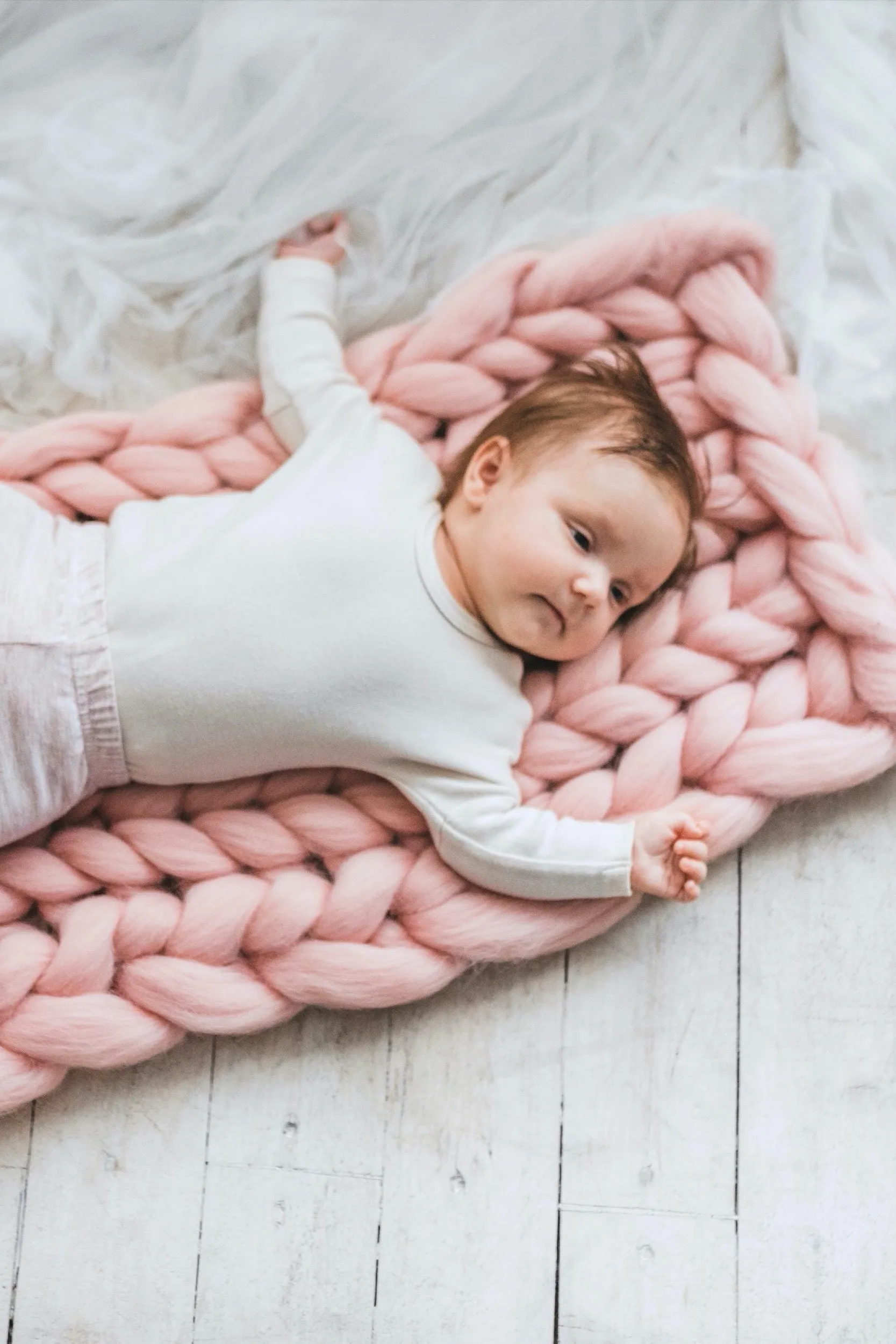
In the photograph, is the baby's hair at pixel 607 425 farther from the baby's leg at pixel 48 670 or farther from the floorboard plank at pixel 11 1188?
the floorboard plank at pixel 11 1188

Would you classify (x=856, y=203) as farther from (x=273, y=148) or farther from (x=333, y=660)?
(x=333, y=660)

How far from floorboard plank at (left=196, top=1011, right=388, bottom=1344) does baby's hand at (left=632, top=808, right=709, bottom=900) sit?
0.80 feet

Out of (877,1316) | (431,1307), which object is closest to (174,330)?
(431,1307)

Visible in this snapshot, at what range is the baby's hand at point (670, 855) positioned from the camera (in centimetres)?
94

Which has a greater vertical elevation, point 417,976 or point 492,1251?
point 417,976

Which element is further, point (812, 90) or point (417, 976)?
point (812, 90)

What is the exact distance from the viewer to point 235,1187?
99cm

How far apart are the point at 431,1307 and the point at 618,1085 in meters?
0.22

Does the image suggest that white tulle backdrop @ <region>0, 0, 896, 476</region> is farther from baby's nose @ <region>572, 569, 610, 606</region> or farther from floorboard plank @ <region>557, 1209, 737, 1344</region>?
floorboard plank @ <region>557, 1209, 737, 1344</region>

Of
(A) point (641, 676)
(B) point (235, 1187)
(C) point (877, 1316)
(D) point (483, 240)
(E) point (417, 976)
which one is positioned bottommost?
(C) point (877, 1316)

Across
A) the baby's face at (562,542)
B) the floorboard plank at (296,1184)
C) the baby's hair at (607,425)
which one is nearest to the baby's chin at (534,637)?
the baby's face at (562,542)

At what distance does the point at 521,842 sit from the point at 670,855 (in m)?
0.11

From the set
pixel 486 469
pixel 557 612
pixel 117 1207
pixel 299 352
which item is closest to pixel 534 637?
pixel 557 612

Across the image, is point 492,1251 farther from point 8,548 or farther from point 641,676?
point 8,548
